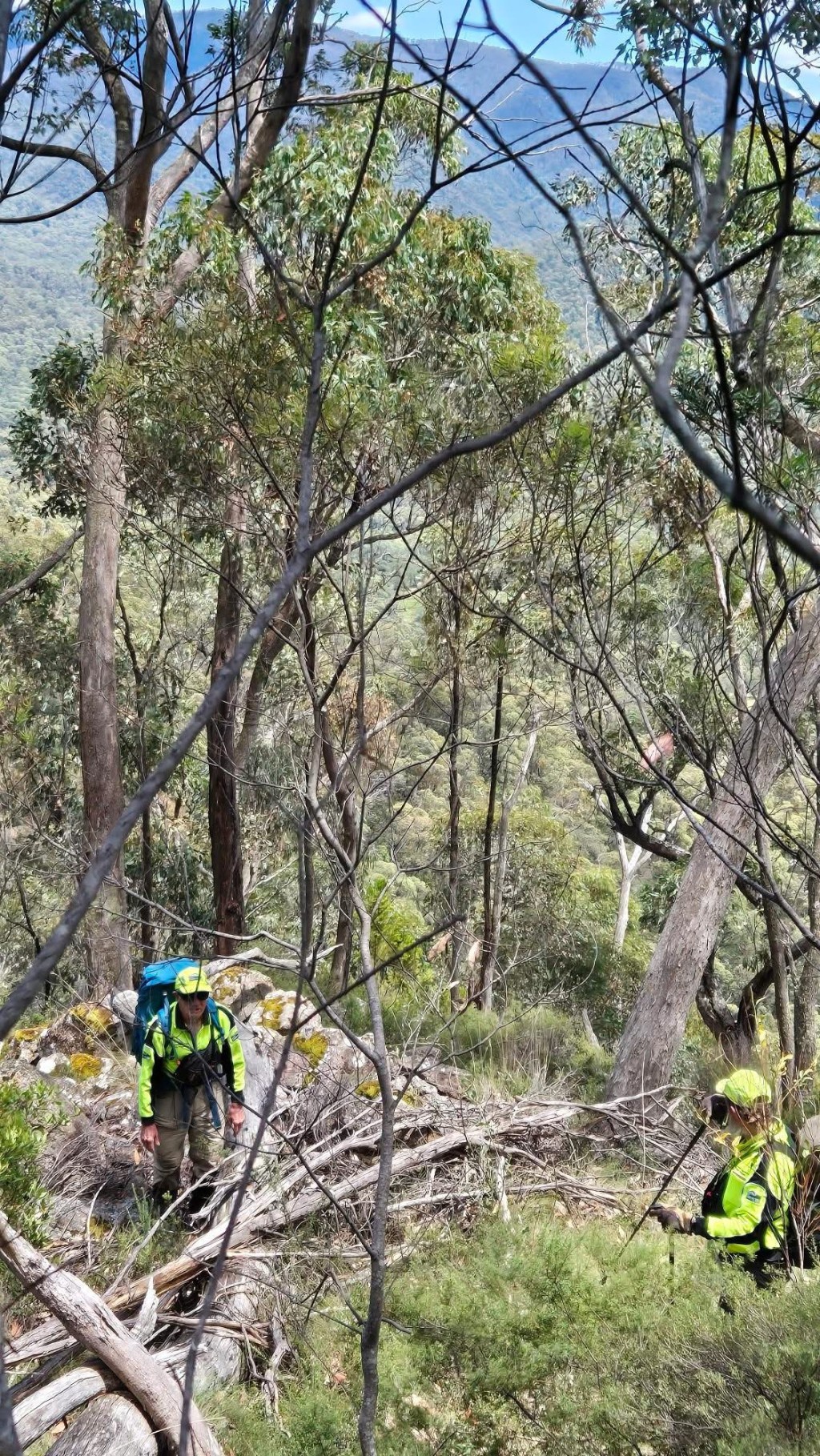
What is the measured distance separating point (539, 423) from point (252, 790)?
7.43m

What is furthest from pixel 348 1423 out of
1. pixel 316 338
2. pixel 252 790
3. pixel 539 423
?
pixel 252 790

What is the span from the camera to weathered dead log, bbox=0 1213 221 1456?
3.36m

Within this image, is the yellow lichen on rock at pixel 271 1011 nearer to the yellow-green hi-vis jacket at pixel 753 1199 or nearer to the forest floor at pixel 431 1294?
the forest floor at pixel 431 1294

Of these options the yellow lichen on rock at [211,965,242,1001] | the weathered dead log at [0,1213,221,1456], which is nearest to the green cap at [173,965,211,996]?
the weathered dead log at [0,1213,221,1456]

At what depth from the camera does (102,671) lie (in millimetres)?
9477

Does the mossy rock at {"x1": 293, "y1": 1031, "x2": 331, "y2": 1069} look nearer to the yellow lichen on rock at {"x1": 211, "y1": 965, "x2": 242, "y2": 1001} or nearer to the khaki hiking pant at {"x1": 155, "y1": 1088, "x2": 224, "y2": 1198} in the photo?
the yellow lichen on rock at {"x1": 211, "y1": 965, "x2": 242, "y2": 1001}

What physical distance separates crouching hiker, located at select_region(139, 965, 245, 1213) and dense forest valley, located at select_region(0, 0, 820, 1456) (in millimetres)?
29

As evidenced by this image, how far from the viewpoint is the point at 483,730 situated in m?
16.3

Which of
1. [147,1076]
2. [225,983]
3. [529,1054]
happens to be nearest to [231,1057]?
[147,1076]

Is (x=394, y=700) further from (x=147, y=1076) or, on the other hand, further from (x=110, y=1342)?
(x=110, y=1342)

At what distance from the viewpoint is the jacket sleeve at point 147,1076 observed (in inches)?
187

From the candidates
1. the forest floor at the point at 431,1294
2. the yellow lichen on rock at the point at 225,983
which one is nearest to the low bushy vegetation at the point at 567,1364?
the forest floor at the point at 431,1294

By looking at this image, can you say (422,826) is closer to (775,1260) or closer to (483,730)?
(483,730)

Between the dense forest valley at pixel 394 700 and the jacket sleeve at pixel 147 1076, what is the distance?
4 cm
